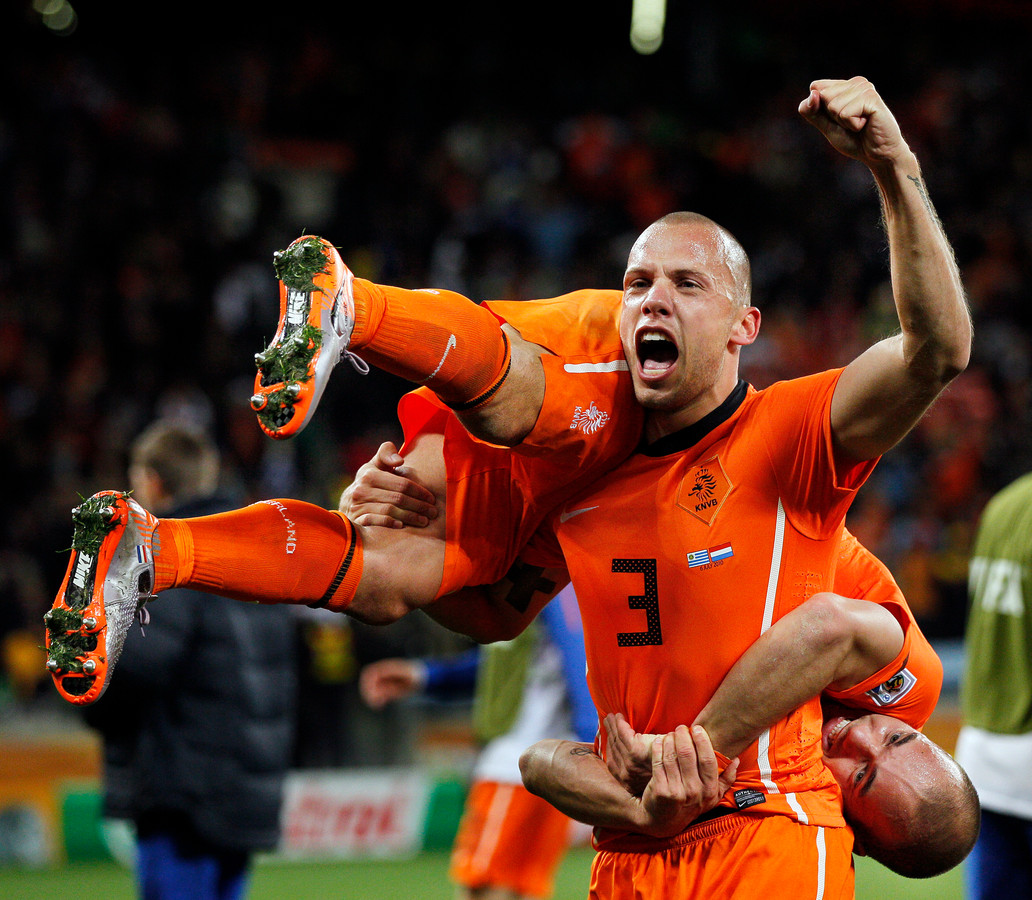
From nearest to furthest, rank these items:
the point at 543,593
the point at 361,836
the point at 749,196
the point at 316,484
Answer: the point at 543,593, the point at 361,836, the point at 316,484, the point at 749,196

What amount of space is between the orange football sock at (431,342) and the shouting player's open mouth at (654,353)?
0.36 m

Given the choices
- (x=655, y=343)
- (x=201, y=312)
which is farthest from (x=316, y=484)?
(x=655, y=343)

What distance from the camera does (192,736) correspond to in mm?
4906

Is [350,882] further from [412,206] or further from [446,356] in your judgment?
[412,206]

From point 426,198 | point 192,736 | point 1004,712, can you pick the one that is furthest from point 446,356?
point 426,198

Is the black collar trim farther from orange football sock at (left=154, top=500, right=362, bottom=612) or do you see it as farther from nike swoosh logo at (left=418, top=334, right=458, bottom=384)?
orange football sock at (left=154, top=500, right=362, bottom=612)

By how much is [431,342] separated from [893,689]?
1551 mm

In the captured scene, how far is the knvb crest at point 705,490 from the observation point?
3.25m

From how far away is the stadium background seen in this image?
35.5 ft

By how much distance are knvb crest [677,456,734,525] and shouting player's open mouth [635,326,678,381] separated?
268 mm

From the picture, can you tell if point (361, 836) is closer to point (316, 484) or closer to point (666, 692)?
point (316, 484)

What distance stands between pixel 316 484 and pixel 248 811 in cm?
614

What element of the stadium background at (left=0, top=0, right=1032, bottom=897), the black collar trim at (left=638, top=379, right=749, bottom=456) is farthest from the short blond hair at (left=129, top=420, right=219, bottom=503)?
the stadium background at (left=0, top=0, right=1032, bottom=897)

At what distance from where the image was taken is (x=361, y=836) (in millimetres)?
9430
